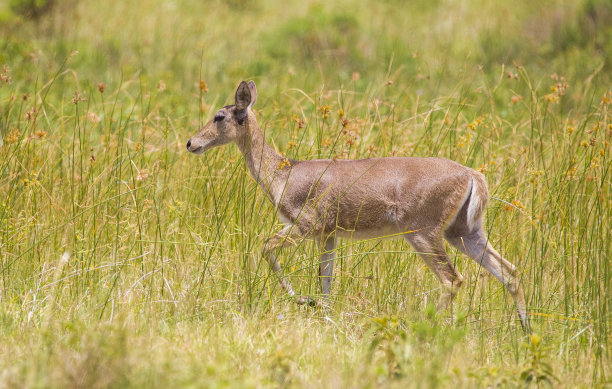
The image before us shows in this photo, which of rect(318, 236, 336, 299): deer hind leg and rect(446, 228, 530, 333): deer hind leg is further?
rect(318, 236, 336, 299): deer hind leg

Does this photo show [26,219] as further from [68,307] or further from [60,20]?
[60,20]

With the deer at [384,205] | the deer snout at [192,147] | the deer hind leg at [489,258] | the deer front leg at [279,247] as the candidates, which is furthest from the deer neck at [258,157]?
the deer hind leg at [489,258]

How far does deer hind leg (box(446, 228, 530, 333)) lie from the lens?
5.40 m

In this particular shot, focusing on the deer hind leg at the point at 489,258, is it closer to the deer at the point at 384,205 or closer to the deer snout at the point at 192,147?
the deer at the point at 384,205

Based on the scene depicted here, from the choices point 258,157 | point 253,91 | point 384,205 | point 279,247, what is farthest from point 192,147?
point 384,205

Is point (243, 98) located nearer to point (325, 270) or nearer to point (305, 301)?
point (325, 270)

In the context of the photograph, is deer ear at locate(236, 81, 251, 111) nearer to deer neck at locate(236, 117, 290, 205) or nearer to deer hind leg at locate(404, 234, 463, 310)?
deer neck at locate(236, 117, 290, 205)

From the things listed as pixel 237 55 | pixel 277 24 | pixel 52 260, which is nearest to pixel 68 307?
pixel 52 260

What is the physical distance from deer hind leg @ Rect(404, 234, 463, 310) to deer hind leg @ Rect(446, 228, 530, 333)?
0.16 m

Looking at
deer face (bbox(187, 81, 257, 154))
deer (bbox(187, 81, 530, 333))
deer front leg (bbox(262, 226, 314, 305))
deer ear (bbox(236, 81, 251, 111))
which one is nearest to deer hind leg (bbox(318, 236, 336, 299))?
deer (bbox(187, 81, 530, 333))

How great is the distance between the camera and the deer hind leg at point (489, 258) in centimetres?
540

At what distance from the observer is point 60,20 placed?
1280 centimetres

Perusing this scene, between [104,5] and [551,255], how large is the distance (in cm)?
1079

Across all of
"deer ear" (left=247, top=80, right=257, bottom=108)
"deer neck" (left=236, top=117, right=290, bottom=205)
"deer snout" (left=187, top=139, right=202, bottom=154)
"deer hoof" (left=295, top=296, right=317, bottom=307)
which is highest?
"deer ear" (left=247, top=80, right=257, bottom=108)
